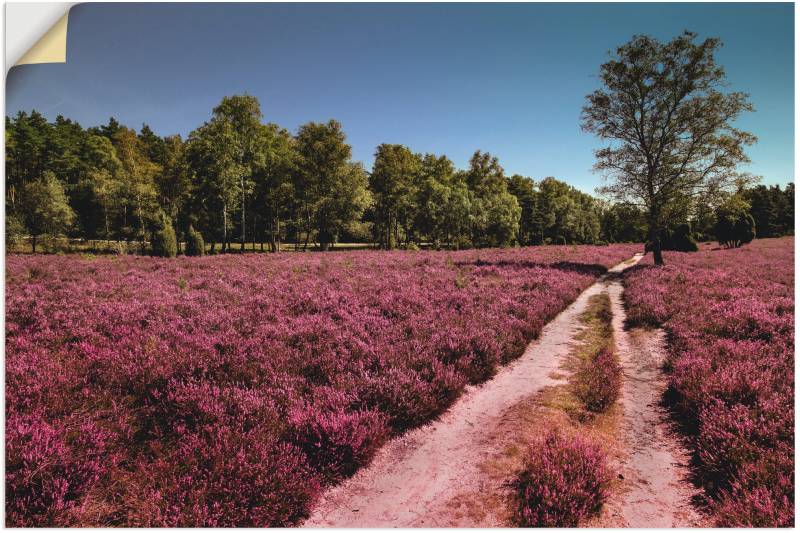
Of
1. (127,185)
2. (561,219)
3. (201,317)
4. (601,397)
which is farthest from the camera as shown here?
(561,219)

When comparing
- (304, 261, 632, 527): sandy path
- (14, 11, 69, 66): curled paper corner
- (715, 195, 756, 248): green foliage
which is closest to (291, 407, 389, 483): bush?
(304, 261, 632, 527): sandy path

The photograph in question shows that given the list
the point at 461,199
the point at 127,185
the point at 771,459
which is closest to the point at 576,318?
the point at 771,459

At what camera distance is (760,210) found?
1884 inches

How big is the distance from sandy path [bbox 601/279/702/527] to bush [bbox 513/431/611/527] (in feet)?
0.69

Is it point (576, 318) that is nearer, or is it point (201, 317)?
point (201, 317)

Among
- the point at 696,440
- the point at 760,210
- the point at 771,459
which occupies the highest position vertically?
the point at 760,210

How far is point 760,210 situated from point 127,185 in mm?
79878

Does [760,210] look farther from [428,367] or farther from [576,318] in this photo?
[428,367]

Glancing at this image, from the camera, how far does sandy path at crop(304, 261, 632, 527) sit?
3.04 m

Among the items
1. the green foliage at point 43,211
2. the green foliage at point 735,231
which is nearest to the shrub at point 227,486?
the green foliage at point 43,211

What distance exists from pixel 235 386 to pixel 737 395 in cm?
687

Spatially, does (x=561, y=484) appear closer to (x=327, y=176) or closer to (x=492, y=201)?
(x=327, y=176)

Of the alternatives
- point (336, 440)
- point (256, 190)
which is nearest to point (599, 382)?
point (336, 440)

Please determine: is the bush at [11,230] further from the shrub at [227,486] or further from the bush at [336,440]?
the bush at [336,440]
